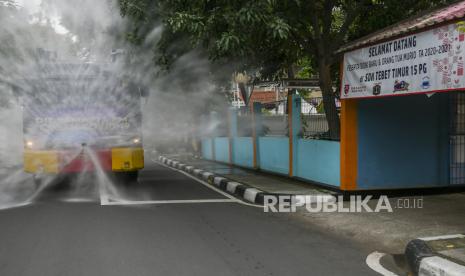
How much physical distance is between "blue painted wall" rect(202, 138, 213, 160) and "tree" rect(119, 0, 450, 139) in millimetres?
7606

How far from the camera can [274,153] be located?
13.0 metres

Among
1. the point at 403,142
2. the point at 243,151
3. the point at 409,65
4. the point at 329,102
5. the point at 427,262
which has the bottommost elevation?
the point at 427,262

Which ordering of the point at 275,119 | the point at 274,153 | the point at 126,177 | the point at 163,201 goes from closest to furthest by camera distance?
the point at 163,201, the point at 126,177, the point at 274,153, the point at 275,119

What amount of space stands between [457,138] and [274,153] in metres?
4.53

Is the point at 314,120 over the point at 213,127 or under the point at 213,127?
over

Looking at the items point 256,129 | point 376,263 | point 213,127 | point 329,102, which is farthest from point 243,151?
point 376,263

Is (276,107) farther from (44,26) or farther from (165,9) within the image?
(44,26)

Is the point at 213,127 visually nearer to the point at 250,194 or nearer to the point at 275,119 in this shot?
the point at 275,119

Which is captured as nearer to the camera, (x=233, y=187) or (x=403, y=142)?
(x=403, y=142)

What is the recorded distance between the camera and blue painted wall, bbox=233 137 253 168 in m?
15.0

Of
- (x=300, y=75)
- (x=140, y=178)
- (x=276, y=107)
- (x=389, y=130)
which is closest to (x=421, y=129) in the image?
(x=389, y=130)

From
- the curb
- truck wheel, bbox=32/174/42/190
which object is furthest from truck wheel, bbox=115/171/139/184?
the curb

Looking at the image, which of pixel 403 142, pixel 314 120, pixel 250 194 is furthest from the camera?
pixel 314 120

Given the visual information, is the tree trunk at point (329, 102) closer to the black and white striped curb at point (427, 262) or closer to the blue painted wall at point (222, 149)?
the black and white striped curb at point (427, 262)
